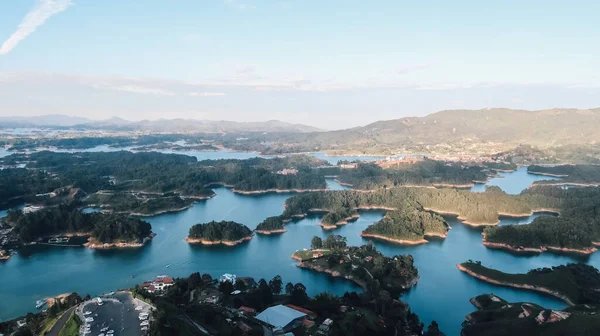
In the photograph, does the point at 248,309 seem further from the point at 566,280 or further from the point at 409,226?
the point at 409,226

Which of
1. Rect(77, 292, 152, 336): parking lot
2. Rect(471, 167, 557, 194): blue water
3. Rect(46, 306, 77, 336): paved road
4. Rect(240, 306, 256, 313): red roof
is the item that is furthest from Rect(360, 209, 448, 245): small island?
Rect(471, 167, 557, 194): blue water

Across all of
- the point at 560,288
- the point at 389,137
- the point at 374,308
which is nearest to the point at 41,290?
the point at 374,308

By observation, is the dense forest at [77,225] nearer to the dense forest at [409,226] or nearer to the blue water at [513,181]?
the dense forest at [409,226]

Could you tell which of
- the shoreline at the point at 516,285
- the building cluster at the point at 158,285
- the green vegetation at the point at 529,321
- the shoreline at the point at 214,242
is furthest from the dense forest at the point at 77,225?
the green vegetation at the point at 529,321

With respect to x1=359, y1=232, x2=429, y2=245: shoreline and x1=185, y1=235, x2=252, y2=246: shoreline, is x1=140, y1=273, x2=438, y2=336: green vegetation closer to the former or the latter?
x1=185, y1=235, x2=252, y2=246: shoreline

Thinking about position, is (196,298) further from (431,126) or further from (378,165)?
(431,126)
